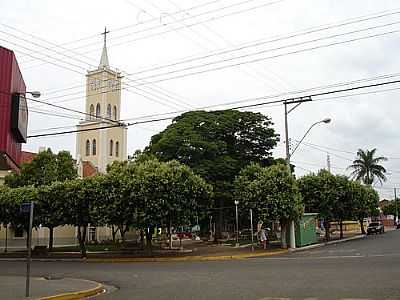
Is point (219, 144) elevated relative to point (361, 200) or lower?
elevated

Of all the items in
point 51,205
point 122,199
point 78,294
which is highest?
point 122,199

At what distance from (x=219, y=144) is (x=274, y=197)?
1177 cm

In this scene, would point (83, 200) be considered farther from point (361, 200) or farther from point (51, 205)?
point (361, 200)

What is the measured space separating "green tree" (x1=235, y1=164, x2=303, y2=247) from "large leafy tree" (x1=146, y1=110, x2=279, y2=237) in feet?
25.7

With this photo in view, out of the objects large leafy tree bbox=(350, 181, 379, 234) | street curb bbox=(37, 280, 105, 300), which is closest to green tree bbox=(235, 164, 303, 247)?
large leafy tree bbox=(350, 181, 379, 234)

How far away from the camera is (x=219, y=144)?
45.5 m

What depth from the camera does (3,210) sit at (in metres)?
37.3

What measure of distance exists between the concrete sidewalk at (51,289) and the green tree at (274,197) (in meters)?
18.3

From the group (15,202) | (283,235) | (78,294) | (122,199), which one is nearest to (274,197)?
(283,235)

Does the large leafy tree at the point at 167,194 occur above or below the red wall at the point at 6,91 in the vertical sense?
below

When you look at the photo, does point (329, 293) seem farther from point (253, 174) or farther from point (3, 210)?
point (3, 210)

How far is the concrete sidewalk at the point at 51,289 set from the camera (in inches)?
565

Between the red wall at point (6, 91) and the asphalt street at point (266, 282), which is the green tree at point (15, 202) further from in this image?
the red wall at point (6, 91)

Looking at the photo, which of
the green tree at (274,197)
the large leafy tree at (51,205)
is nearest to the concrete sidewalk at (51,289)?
the large leafy tree at (51,205)
